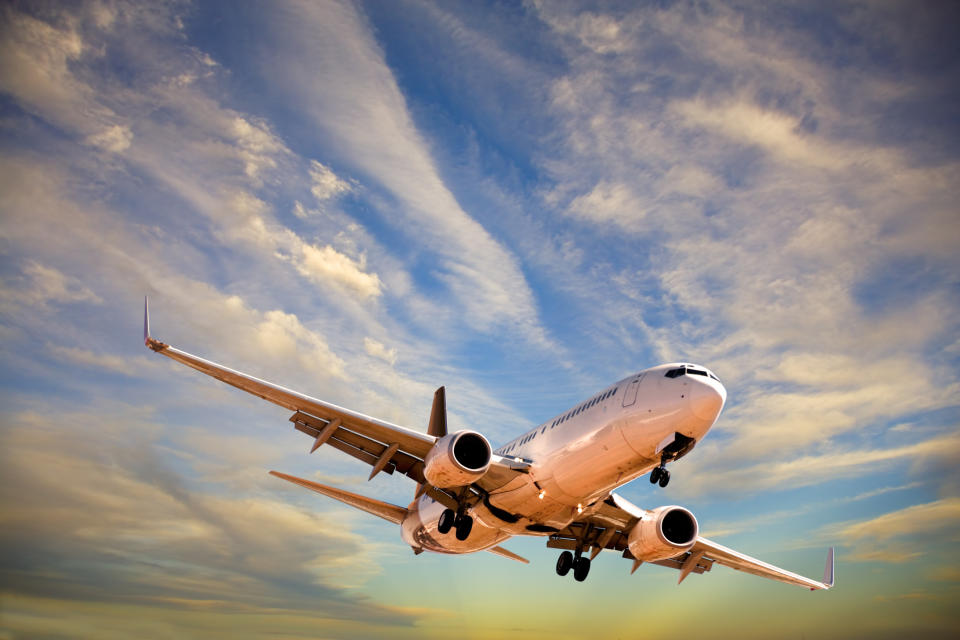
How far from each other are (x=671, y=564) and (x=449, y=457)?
1560 cm

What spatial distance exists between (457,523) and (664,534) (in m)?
7.52

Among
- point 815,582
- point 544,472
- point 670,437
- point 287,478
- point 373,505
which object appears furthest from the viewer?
point 815,582

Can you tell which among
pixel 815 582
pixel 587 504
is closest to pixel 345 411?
pixel 587 504

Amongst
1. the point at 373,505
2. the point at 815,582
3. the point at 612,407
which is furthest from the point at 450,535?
the point at 815,582

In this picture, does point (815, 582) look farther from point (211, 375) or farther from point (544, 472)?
point (211, 375)

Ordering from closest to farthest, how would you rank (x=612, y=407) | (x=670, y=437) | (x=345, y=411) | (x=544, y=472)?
(x=670, y=437) → (x=612, y=407) → (x=544, y=472) → (x=345, y=411)

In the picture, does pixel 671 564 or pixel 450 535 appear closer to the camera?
pixel 450 535

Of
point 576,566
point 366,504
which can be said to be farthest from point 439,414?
point 576,566

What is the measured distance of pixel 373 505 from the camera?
27.1 m

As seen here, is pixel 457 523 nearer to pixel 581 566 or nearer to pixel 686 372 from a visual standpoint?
pixel 581 566

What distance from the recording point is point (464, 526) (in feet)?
72.4

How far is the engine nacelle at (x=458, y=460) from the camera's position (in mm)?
18484

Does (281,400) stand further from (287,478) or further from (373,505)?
(373,505)

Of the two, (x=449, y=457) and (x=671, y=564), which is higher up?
(x=671, y=564)
